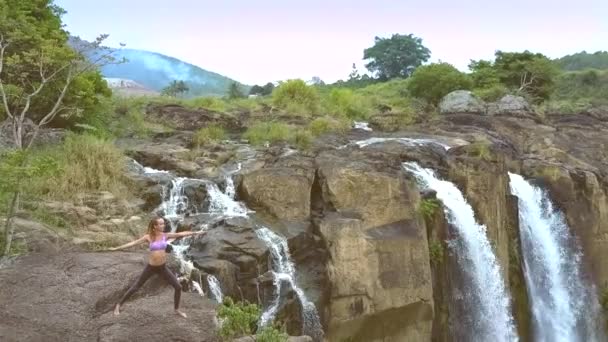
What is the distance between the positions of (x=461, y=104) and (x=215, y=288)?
57.7ft

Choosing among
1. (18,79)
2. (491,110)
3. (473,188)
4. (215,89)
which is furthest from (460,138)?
(215,89)

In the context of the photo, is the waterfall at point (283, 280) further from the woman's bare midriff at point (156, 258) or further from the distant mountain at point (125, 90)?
the distant mountain at point (125, 90)

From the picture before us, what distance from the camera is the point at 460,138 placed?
18453 mm

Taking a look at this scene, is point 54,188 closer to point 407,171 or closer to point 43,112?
point 43,112

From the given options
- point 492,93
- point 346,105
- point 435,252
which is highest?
point 492,93

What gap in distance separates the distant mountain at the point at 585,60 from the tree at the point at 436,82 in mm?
A: 36468

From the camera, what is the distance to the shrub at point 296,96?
22145 mm

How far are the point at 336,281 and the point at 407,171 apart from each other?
166 inches

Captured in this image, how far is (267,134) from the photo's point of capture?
677 inches

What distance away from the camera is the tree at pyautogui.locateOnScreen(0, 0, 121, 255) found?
37.7 feet

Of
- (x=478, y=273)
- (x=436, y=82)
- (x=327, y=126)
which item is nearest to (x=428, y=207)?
(x=478, y=273)

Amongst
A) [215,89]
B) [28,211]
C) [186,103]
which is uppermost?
[215,89]

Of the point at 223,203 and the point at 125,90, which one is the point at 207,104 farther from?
the point at 223,203

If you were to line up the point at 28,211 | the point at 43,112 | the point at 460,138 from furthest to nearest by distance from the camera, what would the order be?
the point at 460,138
the point at 43,112
the point at 28,211
